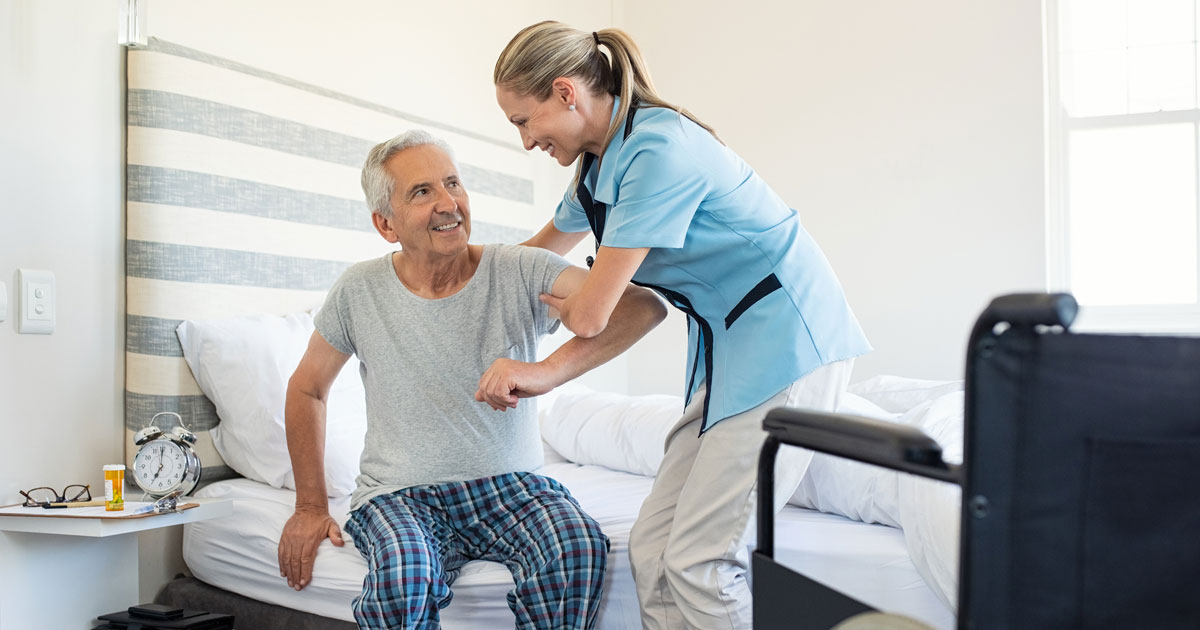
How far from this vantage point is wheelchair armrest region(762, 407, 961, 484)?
34.3 inches

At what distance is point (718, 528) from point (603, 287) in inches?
17.1

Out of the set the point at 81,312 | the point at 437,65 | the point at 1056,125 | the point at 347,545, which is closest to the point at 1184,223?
the point at 1056,125

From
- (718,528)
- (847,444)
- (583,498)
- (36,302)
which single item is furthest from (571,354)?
(36,302)

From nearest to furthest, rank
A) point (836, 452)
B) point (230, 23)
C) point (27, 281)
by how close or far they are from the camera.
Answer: point (836, 452) < point (27, 281) < point (230, 23)

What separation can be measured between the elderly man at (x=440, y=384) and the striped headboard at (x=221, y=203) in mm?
442

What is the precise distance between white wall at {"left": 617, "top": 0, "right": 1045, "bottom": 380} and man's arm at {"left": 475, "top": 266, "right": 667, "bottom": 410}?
2137mm

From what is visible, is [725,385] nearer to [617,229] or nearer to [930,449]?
[617,229]

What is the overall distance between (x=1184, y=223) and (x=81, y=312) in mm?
3564

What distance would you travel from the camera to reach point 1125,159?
3.63 m

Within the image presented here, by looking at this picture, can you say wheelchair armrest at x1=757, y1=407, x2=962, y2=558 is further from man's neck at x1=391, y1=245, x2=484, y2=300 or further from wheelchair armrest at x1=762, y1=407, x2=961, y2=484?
man's neck at x1=391, y1=245, x2=484, y2=300

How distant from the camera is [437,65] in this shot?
3205mm

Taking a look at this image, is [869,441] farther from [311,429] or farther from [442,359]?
[311,429]

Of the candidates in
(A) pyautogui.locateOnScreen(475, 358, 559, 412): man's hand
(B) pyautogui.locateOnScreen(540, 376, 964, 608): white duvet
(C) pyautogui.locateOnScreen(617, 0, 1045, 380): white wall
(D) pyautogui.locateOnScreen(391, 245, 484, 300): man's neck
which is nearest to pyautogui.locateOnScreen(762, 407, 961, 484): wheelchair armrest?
(B) pyautogui.locateOnScreen(540, 376, 964, 608): white duvet

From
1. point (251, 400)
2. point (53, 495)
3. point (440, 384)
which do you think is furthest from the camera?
point (251, 400)
